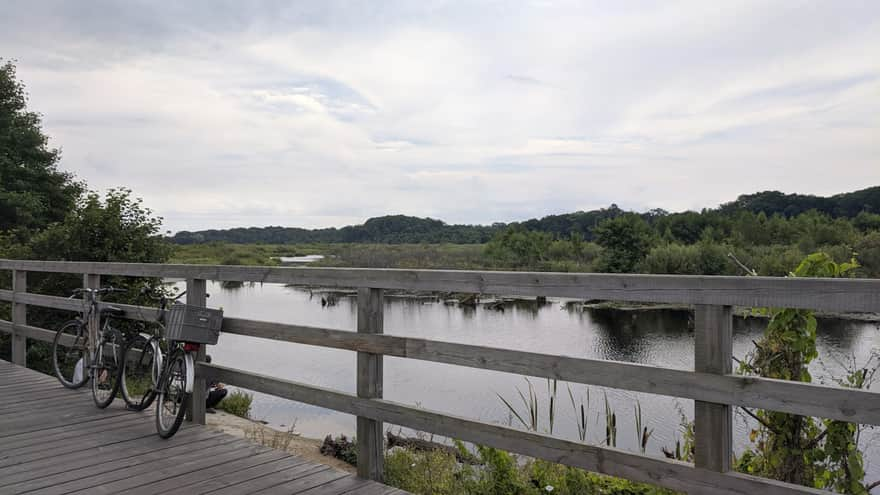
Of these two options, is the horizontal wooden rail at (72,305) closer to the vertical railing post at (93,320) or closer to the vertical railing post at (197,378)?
the vertical railing post at (93,320)

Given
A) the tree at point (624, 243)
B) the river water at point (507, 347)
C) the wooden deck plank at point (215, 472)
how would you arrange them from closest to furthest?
the wooden deck plank at point (215, 472), the river water at point (507, 347), the tree at point (624, 243)

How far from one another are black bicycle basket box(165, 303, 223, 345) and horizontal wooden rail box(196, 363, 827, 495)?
2.15 ft

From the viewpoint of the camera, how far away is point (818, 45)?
16.9m

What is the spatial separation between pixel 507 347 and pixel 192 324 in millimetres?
9294

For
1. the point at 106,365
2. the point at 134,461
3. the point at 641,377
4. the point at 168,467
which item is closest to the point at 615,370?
the point at 641,377

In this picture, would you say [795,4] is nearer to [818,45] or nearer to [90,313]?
[818,45]

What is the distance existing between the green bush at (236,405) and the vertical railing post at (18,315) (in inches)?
169

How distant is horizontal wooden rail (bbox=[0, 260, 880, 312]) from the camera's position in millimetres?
2207

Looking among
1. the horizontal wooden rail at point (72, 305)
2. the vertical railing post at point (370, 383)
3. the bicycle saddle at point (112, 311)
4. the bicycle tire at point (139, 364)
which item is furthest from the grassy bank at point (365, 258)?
the vertical railing post at point (370, 383)

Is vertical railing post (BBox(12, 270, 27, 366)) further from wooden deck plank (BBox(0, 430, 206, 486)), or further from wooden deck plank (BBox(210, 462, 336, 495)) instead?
wooden deck plank (BBox(210, 462, 336, 495))

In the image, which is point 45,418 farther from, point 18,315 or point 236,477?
point 18,315

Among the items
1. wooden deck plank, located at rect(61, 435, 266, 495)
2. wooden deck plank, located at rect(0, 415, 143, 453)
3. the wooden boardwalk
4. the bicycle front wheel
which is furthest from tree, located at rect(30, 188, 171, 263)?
wooden deck plank, located at rect(61, 435, 266, 495)

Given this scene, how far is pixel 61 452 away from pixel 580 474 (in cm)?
342

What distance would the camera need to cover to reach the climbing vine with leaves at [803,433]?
3.11 m
